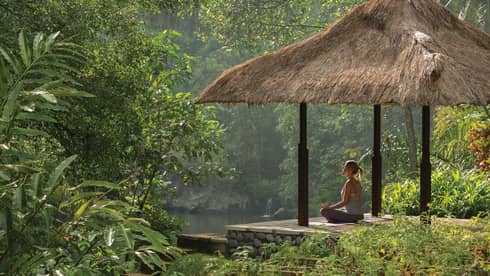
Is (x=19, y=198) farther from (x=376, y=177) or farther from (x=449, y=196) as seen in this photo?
(x=449, y=196)

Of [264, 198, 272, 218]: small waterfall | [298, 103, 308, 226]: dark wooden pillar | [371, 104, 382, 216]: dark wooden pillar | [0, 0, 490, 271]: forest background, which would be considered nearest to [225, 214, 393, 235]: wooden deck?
[298, 103, 308, 226]: dark wooden pillar

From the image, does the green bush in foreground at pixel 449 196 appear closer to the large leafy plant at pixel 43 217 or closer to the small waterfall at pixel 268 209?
the large leafy plant at pixel 43 217

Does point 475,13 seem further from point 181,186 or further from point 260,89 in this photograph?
point 181,186

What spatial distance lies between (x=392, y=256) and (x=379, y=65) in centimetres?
299

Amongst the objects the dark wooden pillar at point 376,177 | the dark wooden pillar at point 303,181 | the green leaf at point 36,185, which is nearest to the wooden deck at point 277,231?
the dark wooden pillar at point 303,181

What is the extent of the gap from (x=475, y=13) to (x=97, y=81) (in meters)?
13.5

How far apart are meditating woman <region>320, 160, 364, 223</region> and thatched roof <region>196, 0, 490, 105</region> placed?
1.11 metres

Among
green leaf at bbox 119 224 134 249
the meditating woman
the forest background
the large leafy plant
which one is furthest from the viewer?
the meditating woman

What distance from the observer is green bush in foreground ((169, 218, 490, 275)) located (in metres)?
6.29

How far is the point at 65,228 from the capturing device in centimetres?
454

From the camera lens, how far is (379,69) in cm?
931

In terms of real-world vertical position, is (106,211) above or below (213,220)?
above

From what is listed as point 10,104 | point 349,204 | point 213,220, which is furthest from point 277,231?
point 213,220

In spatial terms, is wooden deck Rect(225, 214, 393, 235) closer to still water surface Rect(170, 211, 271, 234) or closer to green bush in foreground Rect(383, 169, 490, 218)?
green bush in foreground Rect(383, 169, 490, 218)
